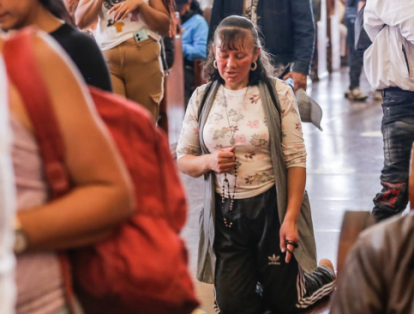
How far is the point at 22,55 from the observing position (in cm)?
127

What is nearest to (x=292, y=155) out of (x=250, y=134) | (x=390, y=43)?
(x=250, y=134)

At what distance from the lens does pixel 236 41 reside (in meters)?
3.10

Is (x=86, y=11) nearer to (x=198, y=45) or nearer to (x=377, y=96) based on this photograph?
(x=198, y=45)

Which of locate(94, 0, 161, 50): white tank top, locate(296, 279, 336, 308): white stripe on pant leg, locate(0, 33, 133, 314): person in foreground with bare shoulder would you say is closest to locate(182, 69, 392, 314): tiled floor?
locate(296, 279, 336, 308): white stripe on pant leg

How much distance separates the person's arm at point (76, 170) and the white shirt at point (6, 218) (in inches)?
2.5

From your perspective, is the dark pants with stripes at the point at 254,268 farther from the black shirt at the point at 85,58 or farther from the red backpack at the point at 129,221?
the red backpack at the point at 129,221

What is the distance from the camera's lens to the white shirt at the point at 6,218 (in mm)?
1149

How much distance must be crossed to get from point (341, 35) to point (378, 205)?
1318 centimetres

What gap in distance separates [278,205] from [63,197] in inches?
76.5

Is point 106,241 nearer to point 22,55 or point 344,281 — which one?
point 22,55

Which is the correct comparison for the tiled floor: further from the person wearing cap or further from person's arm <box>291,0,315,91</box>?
the person wearing cap

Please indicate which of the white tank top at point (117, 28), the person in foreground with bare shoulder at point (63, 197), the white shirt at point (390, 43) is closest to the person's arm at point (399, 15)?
the white shirt at point (390, 43)

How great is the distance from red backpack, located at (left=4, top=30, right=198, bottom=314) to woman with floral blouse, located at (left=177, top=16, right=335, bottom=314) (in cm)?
160

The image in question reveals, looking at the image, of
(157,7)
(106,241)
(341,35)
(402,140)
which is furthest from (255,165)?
(341,35)
